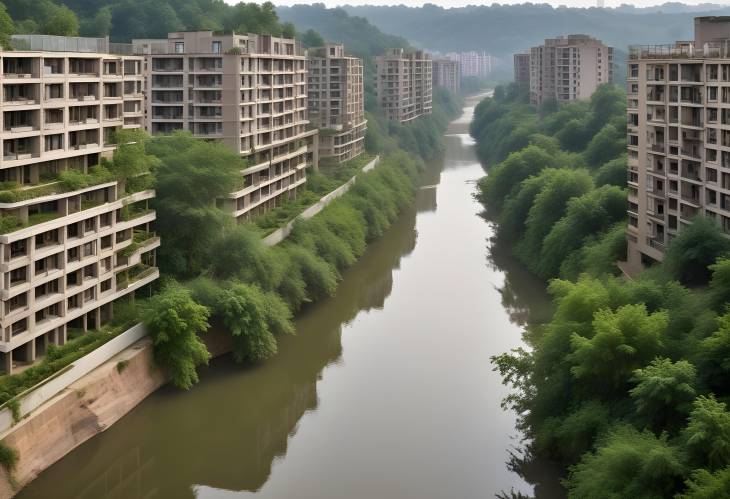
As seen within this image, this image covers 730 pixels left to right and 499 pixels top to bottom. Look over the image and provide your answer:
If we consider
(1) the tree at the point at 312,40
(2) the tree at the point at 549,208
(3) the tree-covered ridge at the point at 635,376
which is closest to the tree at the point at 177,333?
(3) the tree-covered ridge at the point at 635,376

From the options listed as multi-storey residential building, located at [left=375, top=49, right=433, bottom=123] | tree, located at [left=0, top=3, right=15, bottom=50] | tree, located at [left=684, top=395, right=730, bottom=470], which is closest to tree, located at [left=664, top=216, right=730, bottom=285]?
tree, located at [left=684, top=395, right=730, bottom=470]

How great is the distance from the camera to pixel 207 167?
2891cm

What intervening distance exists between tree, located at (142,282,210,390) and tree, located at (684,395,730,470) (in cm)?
1192

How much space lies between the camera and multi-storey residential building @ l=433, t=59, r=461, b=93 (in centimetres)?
12743

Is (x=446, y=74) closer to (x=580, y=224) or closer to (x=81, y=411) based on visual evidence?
(x=580, y=224)

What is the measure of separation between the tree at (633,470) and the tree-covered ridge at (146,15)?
114ft

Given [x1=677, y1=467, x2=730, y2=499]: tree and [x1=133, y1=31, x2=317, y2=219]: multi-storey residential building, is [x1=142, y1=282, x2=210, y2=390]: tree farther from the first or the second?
[x1=677, y1=467, x2=730, y2=499]: tree

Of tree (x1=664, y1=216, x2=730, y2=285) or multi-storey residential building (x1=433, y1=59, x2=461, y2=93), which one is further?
multi-storey residential building (x1=433, y1=59, x2=461, y2=93)

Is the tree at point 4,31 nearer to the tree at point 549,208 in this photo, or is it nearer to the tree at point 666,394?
the tree at point 666,394

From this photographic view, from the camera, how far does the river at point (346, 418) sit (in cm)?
1930

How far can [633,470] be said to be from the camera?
1530 cm

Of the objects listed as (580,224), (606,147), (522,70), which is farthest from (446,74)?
(580,224)

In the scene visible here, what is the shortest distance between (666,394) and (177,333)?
11.4 meters

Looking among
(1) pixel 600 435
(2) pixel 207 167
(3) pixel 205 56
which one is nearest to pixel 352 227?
(3) pixel 205 56
